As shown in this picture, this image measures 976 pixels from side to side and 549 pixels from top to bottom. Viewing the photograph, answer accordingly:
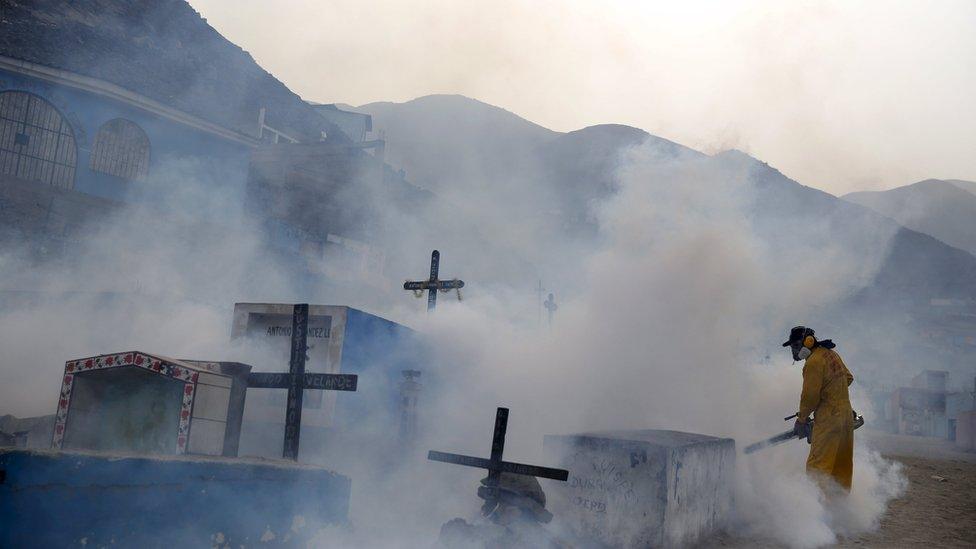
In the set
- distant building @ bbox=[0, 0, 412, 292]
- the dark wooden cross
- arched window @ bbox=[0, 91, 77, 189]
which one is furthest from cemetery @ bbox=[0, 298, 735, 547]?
arched window @ bbox=[0, 91, 77, 189]

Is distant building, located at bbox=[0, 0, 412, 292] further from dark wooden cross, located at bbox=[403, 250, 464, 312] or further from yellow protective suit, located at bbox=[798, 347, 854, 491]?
yellow protective suit, located at bbox=[798, 347, 854, 491]

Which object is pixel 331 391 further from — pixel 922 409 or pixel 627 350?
pixel 922 409

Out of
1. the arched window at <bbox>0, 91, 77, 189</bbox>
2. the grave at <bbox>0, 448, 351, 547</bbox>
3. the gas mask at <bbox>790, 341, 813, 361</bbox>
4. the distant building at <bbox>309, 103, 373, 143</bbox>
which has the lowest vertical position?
the grave at <bbox>0, 448, 351, 547</bbox>

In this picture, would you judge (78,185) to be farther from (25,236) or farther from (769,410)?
(769,410)

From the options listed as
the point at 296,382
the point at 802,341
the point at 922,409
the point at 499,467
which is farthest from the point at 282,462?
the point at 922,409

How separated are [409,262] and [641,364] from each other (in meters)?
21.4

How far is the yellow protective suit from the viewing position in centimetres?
854

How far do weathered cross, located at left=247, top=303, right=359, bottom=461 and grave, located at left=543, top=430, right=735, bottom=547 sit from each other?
2621 mm

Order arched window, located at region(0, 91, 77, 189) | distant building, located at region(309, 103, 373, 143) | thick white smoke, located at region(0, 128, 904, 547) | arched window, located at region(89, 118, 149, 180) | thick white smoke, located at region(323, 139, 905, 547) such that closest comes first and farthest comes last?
thick white smoke, located at region(0, 128, 904, 547)
thick white smoke, located at region(323, 139, 905, 547)
arched window, located at region(0, 91, 77, 189)
arched window, located at region(89, 118, 149, 180)
distant building, located at region(309, 103, 373, 143)

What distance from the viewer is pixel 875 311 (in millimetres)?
65062

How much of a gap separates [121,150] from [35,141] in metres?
2.24

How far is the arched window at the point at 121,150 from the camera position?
20.8m

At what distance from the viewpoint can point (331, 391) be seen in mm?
9492

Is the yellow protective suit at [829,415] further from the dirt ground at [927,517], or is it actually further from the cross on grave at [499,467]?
the cross on grave at [499,467]
